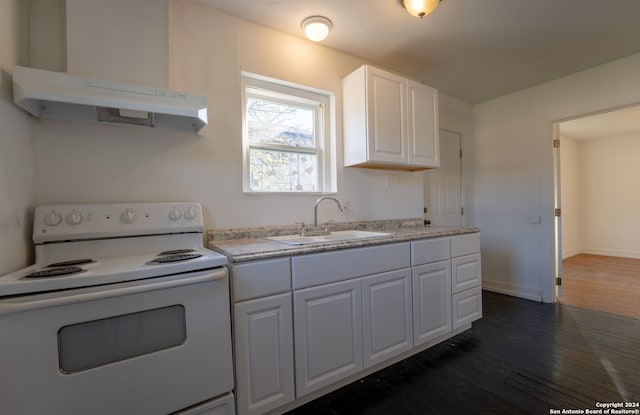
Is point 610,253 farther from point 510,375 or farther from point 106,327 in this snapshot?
point 106,327

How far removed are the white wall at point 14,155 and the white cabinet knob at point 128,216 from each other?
0.36 metres

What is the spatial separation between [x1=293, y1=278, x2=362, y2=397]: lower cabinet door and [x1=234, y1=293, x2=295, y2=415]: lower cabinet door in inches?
2.3

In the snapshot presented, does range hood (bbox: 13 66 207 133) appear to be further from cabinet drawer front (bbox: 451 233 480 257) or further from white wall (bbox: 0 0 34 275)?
cabinet drawer front (bbox: 451 233 480 257)

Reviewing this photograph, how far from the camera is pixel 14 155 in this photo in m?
1.18

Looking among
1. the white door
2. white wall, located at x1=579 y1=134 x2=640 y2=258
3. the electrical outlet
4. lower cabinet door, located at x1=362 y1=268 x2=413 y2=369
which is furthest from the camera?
white wall, located at x1=579 y1=134 x2=640 y2=258

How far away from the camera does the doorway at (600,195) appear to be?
4.60 m

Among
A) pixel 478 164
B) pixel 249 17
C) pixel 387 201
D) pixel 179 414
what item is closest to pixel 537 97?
pixel 478 164

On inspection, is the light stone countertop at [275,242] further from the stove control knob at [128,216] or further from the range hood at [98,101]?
the range hood at [98,101]

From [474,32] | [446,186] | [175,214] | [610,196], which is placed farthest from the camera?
[610,196]

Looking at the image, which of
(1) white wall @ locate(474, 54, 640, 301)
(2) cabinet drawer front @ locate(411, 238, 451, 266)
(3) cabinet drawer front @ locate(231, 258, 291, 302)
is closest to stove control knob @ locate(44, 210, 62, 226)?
(3) cabinet drawer front @ locate(231, 258, 291, 302)

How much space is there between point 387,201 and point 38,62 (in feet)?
8.25

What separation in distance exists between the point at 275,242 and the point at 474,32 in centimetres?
221

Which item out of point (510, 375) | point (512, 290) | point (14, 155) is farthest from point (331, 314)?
point (512, 290)

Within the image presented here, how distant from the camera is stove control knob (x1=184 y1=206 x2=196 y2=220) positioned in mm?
1578
